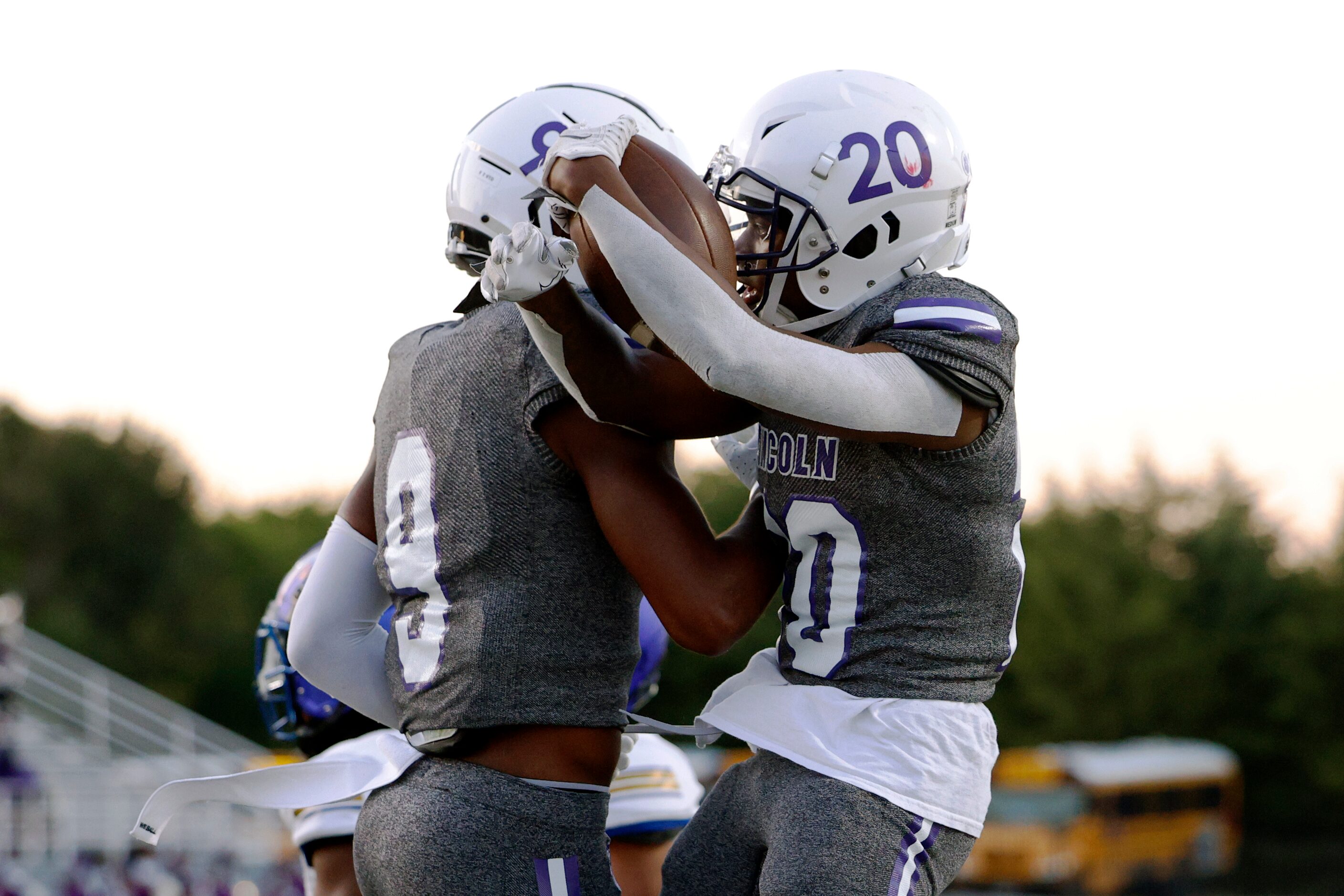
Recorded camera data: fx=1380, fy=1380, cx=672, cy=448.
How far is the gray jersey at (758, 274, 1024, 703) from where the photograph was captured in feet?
7.95

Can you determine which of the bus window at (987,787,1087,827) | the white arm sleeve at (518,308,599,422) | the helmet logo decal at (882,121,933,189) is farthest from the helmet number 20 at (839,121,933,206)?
the bus window at (987,787,1087,827)

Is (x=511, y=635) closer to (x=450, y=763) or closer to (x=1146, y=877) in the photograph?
(x=450, y=763)

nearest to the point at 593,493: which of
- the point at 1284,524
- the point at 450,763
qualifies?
the point at 450,763

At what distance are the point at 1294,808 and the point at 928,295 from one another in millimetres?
34829

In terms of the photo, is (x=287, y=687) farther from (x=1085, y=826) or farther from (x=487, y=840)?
(x=1085, y=826)

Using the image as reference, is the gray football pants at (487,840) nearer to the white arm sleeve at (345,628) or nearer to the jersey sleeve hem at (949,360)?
the white arm sleeve at (345,628)

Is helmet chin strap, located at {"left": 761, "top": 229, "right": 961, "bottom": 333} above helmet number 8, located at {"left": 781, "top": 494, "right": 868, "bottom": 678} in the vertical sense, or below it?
above

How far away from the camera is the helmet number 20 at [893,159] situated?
2641 mm

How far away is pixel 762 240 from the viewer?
8.90 feet

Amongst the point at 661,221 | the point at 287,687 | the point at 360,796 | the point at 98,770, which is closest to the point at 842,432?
the point at 661,221

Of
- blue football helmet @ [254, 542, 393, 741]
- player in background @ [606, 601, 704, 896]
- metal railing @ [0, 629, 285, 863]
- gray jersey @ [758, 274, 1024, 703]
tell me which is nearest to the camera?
gray jersey @ [758, 274, 1024, 703]

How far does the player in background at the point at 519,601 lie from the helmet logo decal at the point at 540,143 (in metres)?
0.36

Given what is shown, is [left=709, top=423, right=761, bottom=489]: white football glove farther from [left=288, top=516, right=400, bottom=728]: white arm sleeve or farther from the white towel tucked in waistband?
the white towel tucked in waistband

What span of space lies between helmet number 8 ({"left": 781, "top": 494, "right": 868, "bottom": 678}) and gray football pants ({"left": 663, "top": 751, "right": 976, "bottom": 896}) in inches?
8.0
